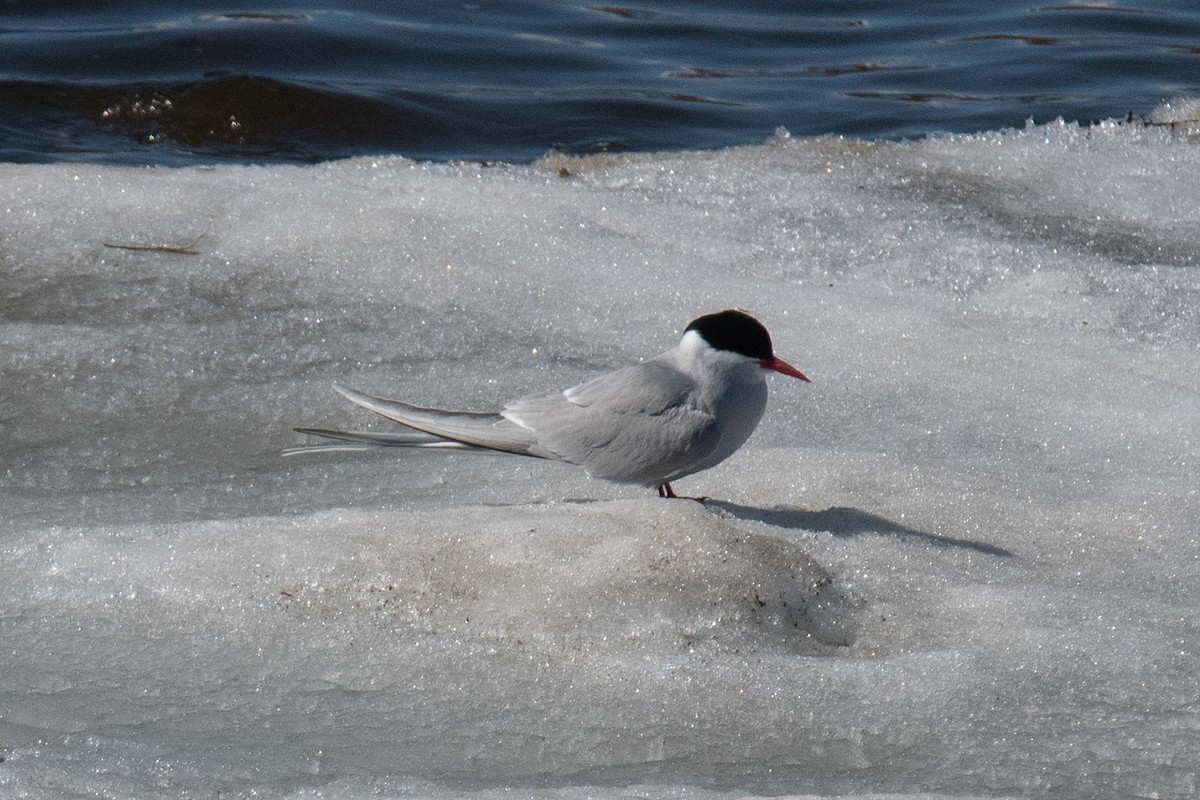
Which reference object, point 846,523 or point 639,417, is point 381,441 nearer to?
point 639,417

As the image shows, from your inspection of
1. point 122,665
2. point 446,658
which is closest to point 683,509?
point 446,658

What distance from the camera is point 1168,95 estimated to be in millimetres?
8102

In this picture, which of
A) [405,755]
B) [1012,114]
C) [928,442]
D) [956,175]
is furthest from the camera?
[1012,114]

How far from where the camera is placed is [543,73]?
8.61m

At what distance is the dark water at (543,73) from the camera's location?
7.23 meters

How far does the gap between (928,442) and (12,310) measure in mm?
2650

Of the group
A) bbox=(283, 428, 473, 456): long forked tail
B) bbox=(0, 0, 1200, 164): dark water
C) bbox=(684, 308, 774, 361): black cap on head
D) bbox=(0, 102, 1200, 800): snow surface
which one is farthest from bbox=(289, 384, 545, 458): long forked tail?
bbox=(0, 0, 1200, 164): dark water

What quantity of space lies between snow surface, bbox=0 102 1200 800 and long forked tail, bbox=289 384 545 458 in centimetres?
15

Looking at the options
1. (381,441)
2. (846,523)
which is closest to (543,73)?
(381,441)

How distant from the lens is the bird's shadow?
3.00m

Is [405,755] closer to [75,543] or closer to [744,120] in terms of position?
[75,543]

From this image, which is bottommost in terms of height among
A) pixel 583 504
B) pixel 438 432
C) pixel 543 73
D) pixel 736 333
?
pixel 583 504

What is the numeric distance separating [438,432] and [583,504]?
0.36m

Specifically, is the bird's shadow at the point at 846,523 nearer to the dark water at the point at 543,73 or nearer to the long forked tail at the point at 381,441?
the long forked tail at the point at 381,441
